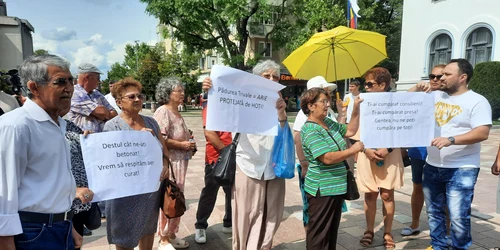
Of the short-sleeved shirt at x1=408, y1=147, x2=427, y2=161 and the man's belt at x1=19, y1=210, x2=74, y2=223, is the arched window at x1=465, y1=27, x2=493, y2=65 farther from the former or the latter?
the man's belt at x1=19, y1=210, x2=74, y2=223

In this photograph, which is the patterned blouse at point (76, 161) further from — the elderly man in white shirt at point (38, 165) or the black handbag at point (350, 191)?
the black handbag at point (350, 191)

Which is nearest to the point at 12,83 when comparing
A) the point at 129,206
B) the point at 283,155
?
the point at 129,206

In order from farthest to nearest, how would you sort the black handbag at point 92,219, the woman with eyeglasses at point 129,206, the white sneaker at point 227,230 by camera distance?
the white sneaker at point 227,230
the woman with eyeglasses at point 129,206
the black handbag at point 92,219

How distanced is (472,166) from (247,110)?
212 centimetres

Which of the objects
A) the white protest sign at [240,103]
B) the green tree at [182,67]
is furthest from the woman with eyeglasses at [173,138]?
the green tree at [182,67]

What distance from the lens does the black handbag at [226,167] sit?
294 centimetres

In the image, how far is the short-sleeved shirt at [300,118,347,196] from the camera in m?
2.78

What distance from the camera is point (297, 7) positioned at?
24656 millimetres

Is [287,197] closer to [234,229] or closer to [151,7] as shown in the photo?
[234,229]

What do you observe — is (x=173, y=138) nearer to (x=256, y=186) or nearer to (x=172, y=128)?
(x=172, y=128)

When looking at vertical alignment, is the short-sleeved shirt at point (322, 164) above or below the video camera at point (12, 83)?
below

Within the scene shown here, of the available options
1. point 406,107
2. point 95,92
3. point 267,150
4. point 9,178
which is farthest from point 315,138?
point 95,92

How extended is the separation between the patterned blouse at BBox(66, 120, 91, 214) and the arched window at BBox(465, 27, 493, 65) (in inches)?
877

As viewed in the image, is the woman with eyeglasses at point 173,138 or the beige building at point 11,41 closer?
the woman with eyeglasses at point 173,138
